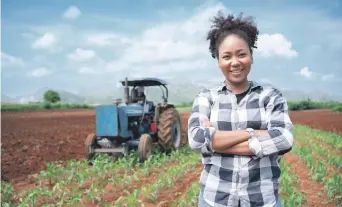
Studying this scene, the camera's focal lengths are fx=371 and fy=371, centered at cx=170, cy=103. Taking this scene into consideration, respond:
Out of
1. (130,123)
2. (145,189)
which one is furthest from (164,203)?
(130,123)

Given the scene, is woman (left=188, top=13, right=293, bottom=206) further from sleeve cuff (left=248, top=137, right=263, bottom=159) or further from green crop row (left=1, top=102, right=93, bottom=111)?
green crop row (left=1, top=102, right=93, bottom=111)

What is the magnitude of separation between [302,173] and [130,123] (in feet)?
11.4

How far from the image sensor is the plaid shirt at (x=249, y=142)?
1.71 m

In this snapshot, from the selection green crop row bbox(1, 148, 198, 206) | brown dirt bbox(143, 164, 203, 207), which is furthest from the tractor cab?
brown dirt bbox(143, 164, 203, 207)

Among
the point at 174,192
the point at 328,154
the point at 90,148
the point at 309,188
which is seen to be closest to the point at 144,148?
the point at 90,148

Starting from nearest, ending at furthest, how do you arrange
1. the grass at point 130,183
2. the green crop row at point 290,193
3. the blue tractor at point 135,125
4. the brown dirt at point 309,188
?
the green crop row at point 290,193, the brown dirt at point 309,188, the grass at point 130,183, the blue tractor at point 135,125

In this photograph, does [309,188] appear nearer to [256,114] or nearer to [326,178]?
[326,178]

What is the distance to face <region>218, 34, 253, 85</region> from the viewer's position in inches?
70.4

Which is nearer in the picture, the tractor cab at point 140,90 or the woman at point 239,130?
the woman at point 239,130

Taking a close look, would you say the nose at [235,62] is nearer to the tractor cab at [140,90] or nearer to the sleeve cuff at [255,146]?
the sleeve cuff at [255,146]

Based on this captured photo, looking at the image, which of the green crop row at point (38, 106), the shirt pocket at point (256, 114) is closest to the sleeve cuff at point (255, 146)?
the shirt pocket at point (256, 114)

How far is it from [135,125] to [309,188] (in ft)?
12.7

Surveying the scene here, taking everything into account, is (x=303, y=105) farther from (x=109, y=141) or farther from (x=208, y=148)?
(x=208, y=148)

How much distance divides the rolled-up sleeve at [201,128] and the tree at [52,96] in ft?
165
